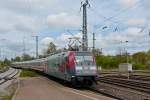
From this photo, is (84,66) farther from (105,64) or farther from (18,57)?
(18,57)

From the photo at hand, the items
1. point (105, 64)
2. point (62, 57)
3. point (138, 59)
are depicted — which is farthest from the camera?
point (138, 59)

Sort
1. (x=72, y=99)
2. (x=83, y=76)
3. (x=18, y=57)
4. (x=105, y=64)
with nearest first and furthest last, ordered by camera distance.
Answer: (x=72, y=99) → (x=83, y=76) → (x=105, y=64) → (x=18, y=57)

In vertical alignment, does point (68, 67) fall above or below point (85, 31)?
below

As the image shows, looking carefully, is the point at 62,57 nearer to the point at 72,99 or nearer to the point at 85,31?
the point at 85,31

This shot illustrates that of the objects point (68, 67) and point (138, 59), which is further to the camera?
point (138, 59)

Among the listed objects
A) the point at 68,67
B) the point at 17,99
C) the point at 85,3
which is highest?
the point at 85,3

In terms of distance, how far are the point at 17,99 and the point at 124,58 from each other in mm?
80291

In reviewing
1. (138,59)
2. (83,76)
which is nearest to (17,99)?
(83,76)

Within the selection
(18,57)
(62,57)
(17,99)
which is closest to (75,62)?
(62,57)

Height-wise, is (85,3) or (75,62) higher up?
(85,3)

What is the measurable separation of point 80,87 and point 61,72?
367cm

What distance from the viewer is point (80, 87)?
32719 mm

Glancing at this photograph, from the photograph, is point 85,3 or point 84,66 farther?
point 85,3

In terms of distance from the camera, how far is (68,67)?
1260 inches
